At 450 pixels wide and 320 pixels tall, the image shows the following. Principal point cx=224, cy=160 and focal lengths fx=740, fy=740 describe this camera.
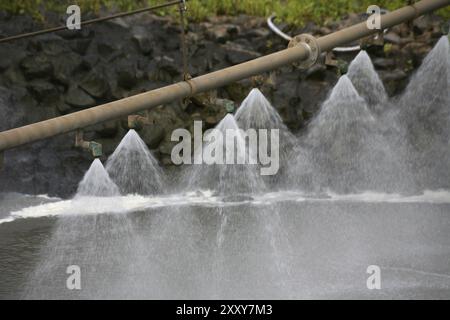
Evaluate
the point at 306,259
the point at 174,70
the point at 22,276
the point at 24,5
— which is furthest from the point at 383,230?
the point at 24,5

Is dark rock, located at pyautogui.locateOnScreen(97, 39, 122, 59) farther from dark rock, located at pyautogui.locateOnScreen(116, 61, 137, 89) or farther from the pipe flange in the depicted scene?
the pipe flange

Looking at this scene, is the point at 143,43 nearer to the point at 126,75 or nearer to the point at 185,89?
the point at 126,75

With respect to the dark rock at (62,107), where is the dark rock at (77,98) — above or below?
above

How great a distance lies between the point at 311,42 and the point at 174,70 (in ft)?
20.9

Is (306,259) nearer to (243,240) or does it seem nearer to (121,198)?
(243,240)

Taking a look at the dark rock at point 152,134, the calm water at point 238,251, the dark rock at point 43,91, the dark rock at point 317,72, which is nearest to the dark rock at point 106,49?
the dark rock at point 43,91

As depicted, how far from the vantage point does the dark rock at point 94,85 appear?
11773 mm

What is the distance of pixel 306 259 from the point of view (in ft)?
23.8

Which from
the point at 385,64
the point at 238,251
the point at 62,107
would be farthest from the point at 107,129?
the point at 238,251

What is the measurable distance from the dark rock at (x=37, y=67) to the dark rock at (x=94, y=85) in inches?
22.0

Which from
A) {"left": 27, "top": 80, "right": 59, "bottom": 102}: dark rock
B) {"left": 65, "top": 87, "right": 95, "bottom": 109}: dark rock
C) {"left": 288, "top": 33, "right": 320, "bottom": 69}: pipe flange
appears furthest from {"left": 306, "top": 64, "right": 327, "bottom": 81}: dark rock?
{"left": 288, "top": 33, "right": 320, "bottom": 69}: pipe flange

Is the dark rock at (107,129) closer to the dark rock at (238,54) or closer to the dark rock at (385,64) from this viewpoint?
the dark rock at (238,54)

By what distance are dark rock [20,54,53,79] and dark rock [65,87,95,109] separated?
0.43 m

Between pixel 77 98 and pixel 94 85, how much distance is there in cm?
34
